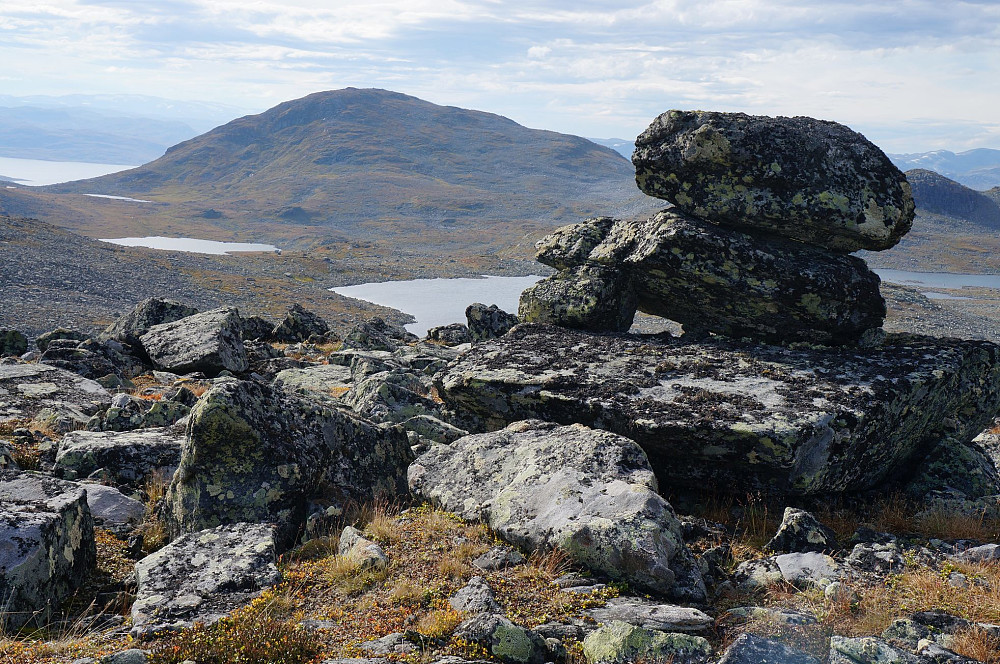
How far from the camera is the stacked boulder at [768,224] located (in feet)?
46.3

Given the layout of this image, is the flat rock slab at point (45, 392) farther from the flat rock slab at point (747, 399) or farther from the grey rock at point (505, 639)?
the grey rock at point (505, 639)

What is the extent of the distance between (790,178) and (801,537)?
839cm

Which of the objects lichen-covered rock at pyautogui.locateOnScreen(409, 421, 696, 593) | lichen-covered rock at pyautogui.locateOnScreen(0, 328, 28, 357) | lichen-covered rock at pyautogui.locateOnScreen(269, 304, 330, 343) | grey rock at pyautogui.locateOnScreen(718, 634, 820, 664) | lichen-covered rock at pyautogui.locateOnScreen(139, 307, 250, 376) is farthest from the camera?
lichen-covered rock at pyautogui.locateOnScreen(269, 304, 330, 343)

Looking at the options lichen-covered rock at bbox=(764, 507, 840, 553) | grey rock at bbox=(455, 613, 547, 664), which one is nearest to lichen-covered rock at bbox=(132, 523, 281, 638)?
grey rock at bbox=(455, 613, 547, 664)

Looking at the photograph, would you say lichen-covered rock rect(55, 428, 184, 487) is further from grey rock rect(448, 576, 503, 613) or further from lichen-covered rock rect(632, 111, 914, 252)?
lichen-covered rock rect(632, 111, 914, 252)

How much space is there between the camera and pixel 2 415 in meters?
15.5

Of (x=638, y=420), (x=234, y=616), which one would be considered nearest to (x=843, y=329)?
(x=638, y=420)

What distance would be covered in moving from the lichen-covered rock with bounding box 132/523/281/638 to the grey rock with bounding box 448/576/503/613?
2405mm

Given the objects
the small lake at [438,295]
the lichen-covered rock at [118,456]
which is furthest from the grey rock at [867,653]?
the small lake at [438,295]

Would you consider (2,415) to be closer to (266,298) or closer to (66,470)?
(66,470)

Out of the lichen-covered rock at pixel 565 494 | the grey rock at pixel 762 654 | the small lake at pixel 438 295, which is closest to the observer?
the grey rock at pixel 762 654

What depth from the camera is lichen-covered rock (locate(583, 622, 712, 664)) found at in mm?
6430

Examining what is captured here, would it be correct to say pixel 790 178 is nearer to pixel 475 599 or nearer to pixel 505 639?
pixel 475 599

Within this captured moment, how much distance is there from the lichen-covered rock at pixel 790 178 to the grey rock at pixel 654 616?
399 inches
